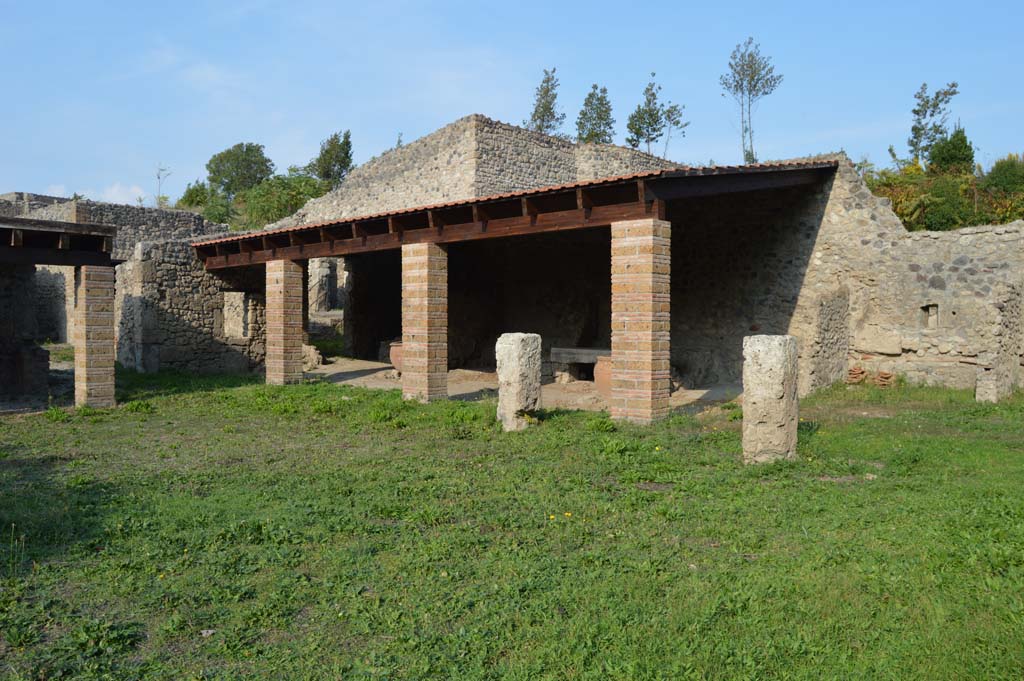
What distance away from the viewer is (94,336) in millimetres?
12336

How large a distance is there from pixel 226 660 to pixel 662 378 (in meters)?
7.24

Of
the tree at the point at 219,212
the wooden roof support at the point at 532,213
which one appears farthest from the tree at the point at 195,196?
the wooden roof support at the point at 532,213

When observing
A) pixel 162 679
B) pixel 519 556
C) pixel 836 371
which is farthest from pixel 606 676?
pixel 836 371

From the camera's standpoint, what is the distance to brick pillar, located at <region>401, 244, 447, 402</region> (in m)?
12.9

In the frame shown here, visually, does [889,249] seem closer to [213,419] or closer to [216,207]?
[213,419]

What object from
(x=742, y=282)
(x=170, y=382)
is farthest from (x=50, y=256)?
(x=742, y=282)

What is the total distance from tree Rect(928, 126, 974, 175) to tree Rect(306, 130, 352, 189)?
29.7 metres

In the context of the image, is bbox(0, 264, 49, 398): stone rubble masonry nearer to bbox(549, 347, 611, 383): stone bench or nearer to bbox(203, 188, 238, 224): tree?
bbox(549, 347, 611, 383): stone bench

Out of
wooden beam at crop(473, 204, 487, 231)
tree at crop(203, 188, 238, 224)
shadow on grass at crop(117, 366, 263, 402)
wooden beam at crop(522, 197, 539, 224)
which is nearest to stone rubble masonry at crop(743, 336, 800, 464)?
wooden beam at crop(522, 197, 539, 224)

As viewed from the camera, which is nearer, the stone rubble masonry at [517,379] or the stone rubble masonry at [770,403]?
the stone rubble masonry at [770,403]

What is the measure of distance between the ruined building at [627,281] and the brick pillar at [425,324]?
0.03 meters

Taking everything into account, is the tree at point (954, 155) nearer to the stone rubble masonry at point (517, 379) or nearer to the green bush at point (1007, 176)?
the green bush at point (1007, 176)

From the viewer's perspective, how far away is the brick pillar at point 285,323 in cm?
1576

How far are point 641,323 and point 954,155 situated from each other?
21832mm
